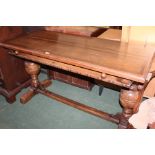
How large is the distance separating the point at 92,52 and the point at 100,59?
0.57 ft

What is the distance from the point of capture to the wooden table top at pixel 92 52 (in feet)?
4.37

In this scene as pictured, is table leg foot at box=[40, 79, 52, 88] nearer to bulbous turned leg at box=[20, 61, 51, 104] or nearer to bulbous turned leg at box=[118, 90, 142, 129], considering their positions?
bulbous turned leg at box=[20, 61, 51, 104]

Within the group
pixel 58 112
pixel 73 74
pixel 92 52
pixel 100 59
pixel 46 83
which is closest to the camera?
pixel 100 59

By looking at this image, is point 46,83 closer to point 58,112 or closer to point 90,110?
point 58,112

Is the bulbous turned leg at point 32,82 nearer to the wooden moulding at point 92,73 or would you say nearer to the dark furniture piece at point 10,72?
the dark furniture piece at point 10,72

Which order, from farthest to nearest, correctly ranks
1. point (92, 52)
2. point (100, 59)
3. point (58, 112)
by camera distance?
point (58, 112), point (92, 52), point (100, 59)

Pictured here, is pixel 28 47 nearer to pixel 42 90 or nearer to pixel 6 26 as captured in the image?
pixel 6 26

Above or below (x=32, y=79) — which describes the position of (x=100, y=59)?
above

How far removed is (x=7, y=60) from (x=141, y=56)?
61.3 inches

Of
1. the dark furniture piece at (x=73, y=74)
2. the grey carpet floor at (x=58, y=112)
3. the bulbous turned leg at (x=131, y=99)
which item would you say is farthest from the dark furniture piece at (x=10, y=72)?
the bulbous turned leg at (x=131, y=99)

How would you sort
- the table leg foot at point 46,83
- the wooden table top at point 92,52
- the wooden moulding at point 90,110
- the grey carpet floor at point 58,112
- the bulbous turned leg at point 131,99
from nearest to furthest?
the wooden table top at point 92,52, the bulbous turned leg at point 131,99, the wooden moulding at point 90,110, the grey carpet floor at point 58,112, the table leg foot at point 46,83

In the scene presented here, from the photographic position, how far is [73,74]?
258 centimetres

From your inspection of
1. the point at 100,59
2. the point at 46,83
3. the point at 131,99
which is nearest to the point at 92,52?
the point at 100,59

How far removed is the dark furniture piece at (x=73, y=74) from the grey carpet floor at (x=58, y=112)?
98mm
